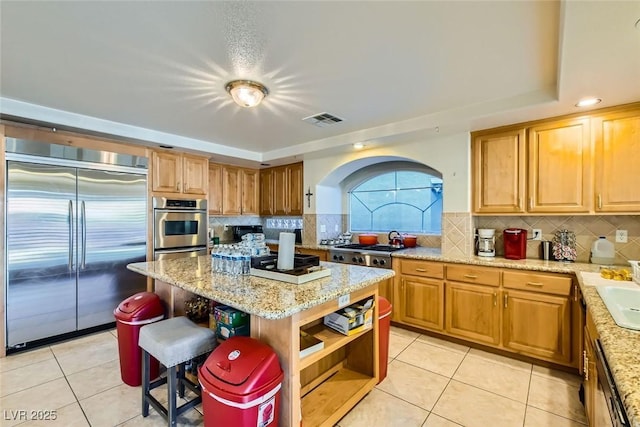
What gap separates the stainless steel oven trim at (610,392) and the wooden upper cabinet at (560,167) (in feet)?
6.24

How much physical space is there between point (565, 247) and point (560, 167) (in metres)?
0.79

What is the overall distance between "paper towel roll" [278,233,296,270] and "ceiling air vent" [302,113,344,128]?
159 cm

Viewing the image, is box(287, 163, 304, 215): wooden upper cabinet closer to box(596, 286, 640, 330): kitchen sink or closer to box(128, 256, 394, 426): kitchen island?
box(128, 256, 394, 426): kitchen island

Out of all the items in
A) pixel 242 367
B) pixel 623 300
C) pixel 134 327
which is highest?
pixel 623 300

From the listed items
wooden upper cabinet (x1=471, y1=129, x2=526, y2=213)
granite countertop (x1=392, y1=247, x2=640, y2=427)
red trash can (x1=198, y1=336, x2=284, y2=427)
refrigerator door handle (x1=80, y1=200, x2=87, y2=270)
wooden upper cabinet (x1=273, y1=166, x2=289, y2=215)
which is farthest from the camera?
wooden upper cabinet (x1=273, y1=166, x2=289, y2=215)

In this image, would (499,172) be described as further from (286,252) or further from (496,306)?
(286,252)

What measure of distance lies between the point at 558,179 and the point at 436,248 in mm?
1589

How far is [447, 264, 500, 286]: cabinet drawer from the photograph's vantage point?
9.50 ft

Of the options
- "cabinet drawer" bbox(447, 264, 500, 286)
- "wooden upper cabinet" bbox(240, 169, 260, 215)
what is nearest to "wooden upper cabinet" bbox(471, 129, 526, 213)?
"cabinet drawer" bbox(447, 264, 500, 286)

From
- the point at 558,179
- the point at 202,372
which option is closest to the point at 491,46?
the point at 558,179

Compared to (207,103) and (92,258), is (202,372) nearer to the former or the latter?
(207,103)

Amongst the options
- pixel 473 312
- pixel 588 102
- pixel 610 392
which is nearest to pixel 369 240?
pixel 473 312

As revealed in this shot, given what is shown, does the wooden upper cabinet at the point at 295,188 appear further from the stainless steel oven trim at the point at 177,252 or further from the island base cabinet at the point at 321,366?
the island base cabinet at the point at 321,366

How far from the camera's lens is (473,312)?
3.03m
